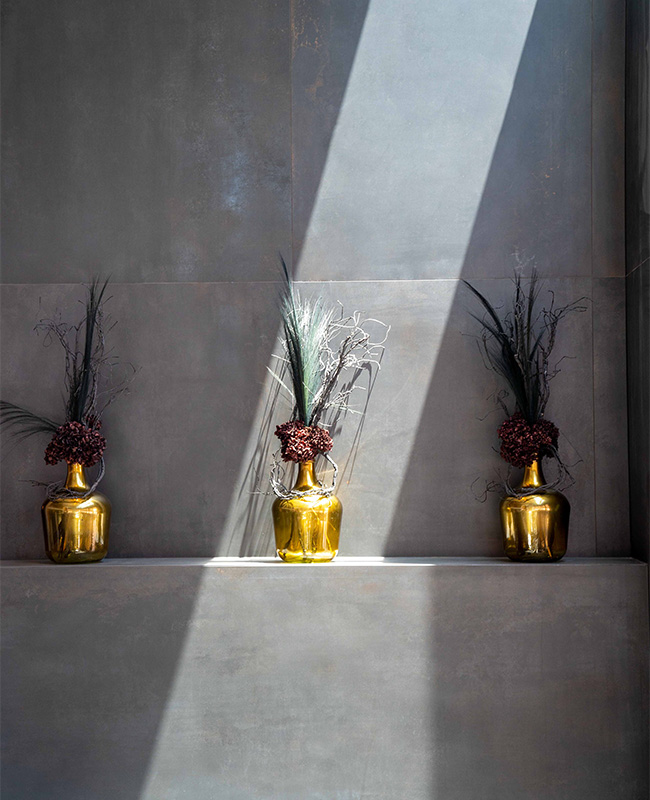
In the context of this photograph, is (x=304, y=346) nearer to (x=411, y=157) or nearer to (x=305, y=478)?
(x=305, y=478)

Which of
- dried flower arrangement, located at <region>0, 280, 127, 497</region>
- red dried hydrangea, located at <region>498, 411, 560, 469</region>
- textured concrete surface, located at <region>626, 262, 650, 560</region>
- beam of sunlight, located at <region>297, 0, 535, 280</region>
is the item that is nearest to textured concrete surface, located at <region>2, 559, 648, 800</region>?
textured concrete surface, located at <region>626, 262, 650, 560</region>

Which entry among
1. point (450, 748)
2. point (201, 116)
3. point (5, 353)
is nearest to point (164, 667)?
point (450, 748)

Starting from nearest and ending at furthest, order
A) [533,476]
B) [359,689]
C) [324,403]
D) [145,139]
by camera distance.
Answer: [359,689] < [533,476] < [324,403] < [145,139]

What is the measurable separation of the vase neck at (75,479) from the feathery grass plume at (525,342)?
1.38m

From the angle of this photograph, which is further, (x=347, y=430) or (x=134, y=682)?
(x=347, y=430)

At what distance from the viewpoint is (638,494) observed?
2580 mm

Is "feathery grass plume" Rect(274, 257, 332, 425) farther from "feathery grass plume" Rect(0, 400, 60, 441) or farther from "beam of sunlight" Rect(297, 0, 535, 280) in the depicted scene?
"feathery grass plume" Rect(0, 400, 60, 441)

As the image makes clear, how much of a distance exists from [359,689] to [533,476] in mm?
849

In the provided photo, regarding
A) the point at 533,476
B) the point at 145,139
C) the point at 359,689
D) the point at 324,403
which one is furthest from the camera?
the point at 145,139

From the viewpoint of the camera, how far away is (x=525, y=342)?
8.80 feet

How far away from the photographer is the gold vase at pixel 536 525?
251 centimetres

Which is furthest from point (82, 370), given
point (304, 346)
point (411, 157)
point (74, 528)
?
point (411, 157)

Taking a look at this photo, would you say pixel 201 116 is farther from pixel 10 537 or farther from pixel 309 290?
pixel 10 537

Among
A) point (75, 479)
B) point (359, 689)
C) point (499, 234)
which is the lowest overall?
point (359, 689)
